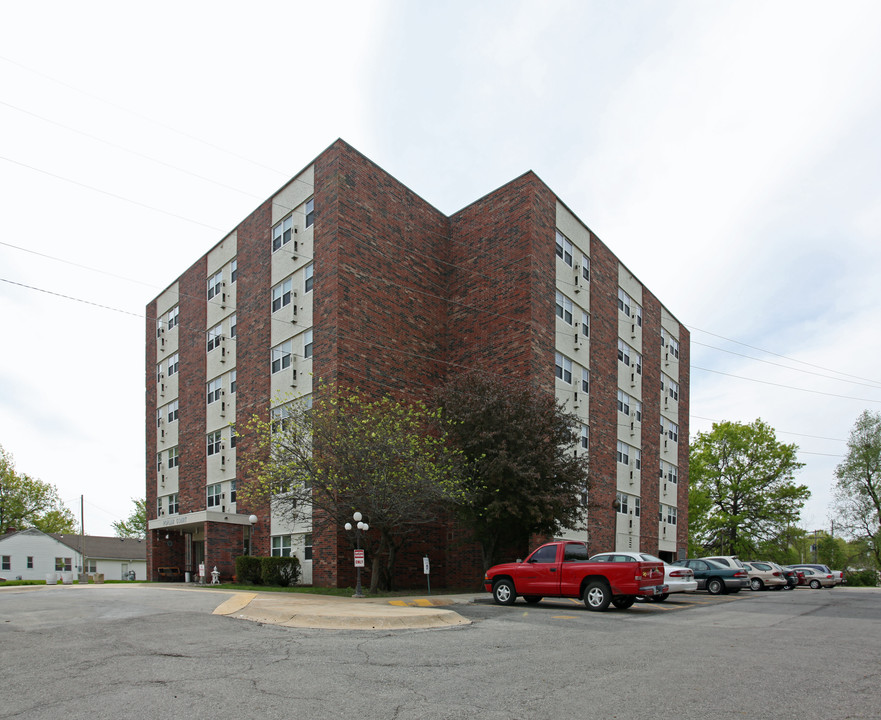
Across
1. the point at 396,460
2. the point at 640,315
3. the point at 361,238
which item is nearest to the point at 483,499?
the point at 396,460

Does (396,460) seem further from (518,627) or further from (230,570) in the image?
(230,570)

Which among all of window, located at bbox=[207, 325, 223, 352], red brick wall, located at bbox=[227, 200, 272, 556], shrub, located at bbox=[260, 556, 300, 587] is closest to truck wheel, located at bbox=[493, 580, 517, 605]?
shrub, located at bbox=[260, 556, 300, 587]

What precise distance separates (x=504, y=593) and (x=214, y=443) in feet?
68.8

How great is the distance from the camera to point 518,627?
504 inches

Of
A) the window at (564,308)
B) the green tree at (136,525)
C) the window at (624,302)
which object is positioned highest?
the window at (624,302)

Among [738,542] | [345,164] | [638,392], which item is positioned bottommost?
[738,542]

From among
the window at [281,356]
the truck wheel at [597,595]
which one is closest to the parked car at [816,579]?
the truck wheel at [597,595]

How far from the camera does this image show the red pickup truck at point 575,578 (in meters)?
15.9

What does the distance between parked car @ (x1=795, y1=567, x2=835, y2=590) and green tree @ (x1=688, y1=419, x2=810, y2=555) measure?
13536 mm

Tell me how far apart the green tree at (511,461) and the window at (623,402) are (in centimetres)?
1199

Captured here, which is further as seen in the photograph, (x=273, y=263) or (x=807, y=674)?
A: (x=273, y=263)

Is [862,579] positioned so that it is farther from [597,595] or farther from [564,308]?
[597,595]

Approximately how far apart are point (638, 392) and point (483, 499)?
59.2 feet

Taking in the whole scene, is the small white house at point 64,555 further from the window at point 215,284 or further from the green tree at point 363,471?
the green tree at point 363,471
